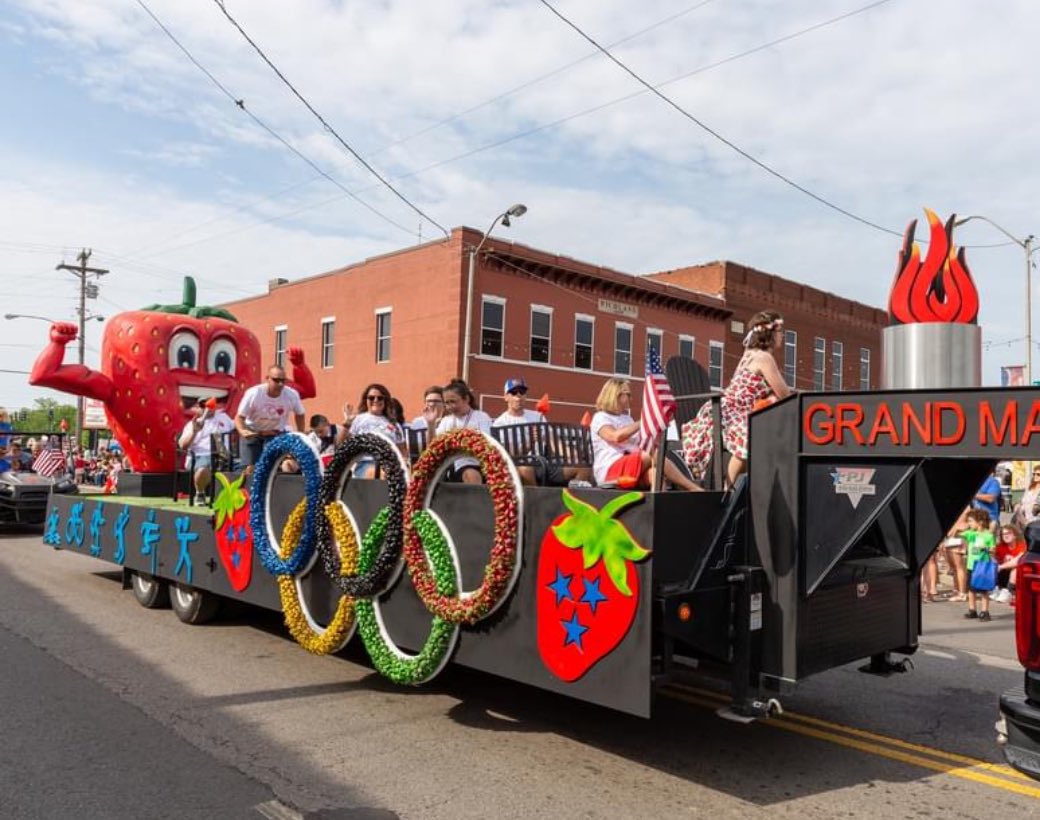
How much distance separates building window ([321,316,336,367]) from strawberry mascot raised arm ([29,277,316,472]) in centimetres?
2116

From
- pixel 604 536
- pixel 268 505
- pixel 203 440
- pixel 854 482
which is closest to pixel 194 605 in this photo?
pixel 203 440

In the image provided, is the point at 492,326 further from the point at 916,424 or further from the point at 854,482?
the point at 916,424

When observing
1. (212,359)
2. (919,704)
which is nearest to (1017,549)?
(919,704)

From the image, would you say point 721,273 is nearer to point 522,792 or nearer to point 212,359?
point 212,359

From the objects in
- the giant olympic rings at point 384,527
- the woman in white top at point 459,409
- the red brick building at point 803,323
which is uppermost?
the red brick building at point 803,323

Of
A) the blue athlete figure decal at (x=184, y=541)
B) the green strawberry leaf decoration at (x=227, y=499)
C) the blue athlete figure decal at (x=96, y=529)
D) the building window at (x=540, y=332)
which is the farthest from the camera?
the building window at (x=540, y=332)

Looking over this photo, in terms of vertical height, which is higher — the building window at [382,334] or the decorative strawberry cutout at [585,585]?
the building window at [382,334]

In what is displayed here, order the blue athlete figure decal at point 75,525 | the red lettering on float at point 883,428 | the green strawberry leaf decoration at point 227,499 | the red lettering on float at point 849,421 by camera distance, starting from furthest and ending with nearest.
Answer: the blue athlete figure decal at point 75,525
the green strawberry leaf decoration at point 227,499
the red lettering on float at point 849,421
the red lettering on float at point 883,428

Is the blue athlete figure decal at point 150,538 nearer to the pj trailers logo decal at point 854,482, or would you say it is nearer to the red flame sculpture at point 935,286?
the pj trailers logo decal at point 854,482

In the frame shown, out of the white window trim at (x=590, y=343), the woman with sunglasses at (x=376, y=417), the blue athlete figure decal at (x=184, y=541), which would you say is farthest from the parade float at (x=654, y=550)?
the white window trim at (x=590, y=343)

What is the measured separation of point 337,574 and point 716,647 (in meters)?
2.61

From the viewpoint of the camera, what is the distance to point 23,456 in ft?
64.2

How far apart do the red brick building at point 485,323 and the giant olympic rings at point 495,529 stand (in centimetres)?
2157

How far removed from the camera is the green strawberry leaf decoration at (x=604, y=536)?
159 inches
